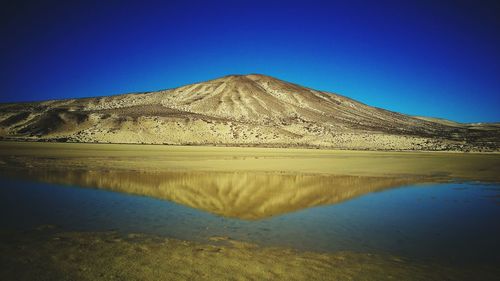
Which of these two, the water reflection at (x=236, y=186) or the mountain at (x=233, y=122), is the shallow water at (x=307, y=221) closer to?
the water reflection at (x=236, y=186)

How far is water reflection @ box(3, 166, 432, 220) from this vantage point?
9.96 meters

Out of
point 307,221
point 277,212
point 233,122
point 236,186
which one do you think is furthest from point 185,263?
point 233,122

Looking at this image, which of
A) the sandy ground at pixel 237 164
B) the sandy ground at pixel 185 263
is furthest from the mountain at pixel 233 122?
the sandy ground at pixel 185 263

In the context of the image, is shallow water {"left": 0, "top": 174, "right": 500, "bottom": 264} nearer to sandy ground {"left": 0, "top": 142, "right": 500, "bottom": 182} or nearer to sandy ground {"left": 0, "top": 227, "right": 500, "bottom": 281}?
sandy ground {"left": 0, "top": 227, "right": 500, "bottom": 281}

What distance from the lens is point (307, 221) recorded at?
828cm

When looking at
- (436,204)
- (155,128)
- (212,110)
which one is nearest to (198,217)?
(436,204)

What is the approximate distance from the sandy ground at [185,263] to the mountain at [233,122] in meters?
50.5

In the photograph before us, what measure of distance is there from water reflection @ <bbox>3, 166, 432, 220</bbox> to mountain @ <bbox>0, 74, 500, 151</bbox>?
40033 millimetres

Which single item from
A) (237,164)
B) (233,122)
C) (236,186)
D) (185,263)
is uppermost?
(233,122)

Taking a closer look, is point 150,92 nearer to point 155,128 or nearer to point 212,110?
point 212,110

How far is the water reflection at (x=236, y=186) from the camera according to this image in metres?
9.96

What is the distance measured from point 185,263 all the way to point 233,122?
6596 cm

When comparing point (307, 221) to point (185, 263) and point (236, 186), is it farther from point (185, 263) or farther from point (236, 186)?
point (236, 186)

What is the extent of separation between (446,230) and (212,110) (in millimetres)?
74374
